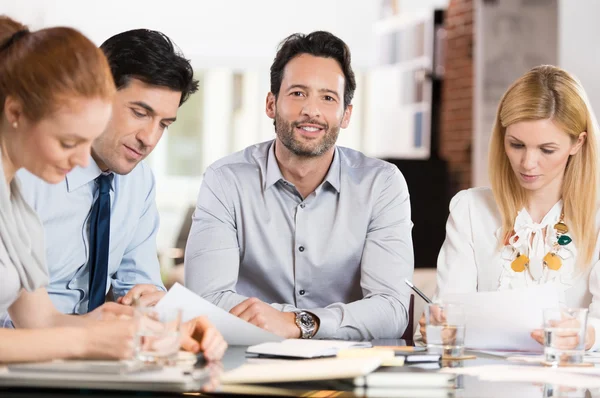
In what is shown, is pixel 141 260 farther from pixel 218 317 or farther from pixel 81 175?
pixel 218 317

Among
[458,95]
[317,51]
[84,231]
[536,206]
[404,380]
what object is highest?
[458,95]

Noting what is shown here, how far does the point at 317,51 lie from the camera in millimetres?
2664

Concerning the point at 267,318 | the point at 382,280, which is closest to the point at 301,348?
the point at 267,318

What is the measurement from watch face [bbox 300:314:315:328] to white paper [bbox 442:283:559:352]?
0.44m

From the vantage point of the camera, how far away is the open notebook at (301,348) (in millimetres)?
1607

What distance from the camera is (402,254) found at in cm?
252

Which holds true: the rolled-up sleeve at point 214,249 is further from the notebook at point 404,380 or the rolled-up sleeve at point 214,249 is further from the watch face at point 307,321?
the notebook at point 404,380

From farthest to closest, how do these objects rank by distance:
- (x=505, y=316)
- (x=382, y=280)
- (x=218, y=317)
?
(x=382, y=280) → (x=505, y=316) → (x=218, y=317)

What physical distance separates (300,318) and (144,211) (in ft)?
1.95

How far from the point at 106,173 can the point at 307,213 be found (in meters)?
0.62

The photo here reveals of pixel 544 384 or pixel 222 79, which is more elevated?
pixel 222 79

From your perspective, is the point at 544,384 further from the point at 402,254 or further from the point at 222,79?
the point at 222,79

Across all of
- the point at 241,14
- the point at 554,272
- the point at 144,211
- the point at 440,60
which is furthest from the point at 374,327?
the point at 241,14

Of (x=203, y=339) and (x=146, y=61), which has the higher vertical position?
(x=146, y=61)
